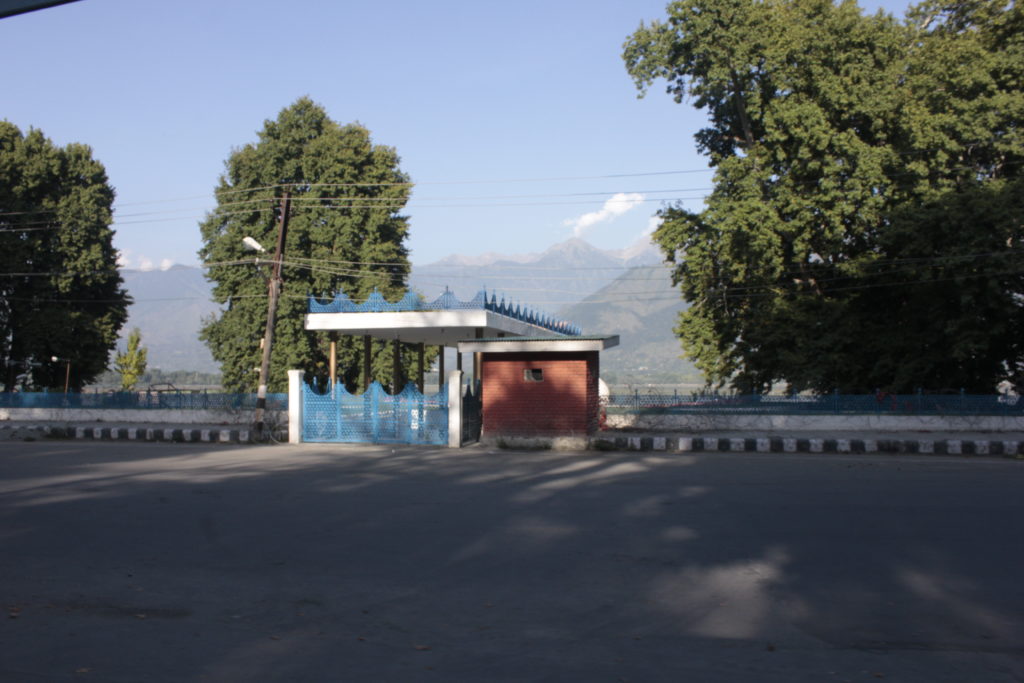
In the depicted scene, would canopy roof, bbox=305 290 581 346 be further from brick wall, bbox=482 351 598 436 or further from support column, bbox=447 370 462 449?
support column, bbox=447 370 462 449

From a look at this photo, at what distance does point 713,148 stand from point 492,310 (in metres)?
15.9

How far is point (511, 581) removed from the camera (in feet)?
24.1

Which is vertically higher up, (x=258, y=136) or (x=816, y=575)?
(x=258, y=136)

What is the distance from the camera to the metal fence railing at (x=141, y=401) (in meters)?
30.2

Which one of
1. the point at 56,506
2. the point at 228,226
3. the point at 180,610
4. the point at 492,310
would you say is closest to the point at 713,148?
the point at 492,310

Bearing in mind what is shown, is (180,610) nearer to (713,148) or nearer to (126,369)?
(713,148)

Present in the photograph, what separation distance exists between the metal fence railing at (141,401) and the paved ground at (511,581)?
16451 mm

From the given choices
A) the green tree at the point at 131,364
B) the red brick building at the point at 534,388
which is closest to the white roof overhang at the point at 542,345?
the red brick building at the point at 534,388

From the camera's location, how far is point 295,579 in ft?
24.1

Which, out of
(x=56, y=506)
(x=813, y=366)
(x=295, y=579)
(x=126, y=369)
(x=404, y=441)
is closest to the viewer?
(x=295, y=579)

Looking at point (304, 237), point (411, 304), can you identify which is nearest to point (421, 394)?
point (411, 304)

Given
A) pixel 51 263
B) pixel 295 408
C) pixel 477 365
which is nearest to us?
pixel 295 408

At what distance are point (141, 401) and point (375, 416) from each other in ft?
43.9

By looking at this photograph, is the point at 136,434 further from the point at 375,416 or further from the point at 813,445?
the point at 813,445
